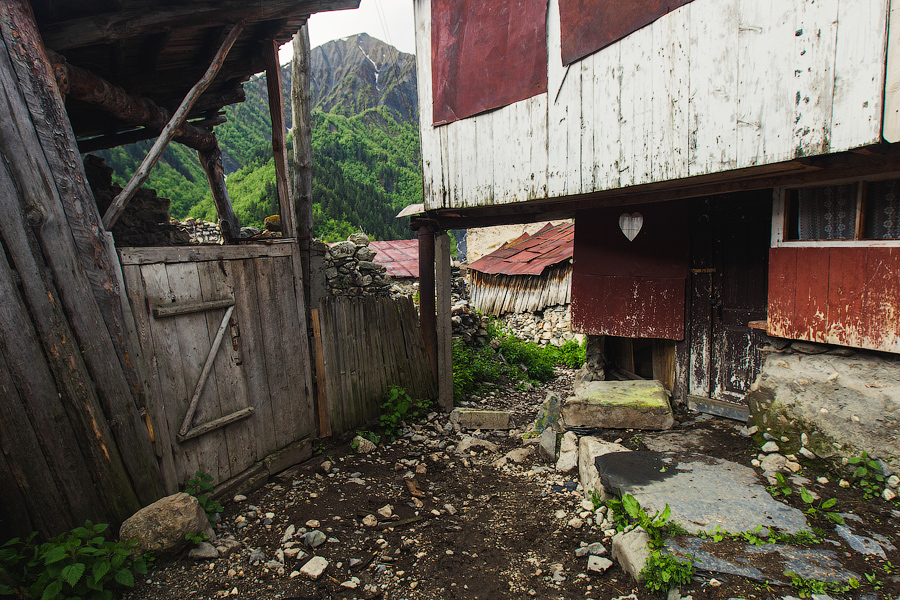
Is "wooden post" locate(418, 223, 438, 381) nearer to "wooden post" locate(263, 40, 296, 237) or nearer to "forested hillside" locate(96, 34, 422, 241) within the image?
"wooden post" locate(263, 40, 296, 237)

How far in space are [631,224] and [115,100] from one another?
5.47 metres

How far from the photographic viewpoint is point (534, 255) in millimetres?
14773

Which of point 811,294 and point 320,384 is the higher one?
point 811,294

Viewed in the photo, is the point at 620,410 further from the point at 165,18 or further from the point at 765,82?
the point at 165,18

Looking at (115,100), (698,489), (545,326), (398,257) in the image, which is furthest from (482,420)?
(398,257)

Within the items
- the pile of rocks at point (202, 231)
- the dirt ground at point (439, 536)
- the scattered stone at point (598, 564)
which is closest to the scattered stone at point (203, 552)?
the dirt ground at point (439, 536)

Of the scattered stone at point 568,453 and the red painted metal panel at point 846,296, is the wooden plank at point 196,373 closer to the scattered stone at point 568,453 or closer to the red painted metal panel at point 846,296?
the scattered stone at point 568,453

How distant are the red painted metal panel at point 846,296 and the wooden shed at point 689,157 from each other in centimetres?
1

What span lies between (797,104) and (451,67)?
3.58 metres

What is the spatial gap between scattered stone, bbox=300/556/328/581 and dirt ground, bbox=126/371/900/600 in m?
0.03

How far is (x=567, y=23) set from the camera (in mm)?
4312

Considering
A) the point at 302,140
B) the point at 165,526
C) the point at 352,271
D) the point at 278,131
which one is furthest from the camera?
the point at 352,271

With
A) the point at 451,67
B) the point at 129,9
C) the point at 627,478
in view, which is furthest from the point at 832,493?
the point at 129,9

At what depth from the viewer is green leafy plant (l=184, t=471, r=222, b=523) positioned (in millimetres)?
3551
